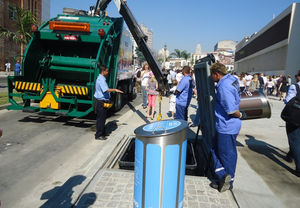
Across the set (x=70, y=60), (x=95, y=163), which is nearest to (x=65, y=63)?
(x=70, y=60)

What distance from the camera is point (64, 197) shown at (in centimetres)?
325

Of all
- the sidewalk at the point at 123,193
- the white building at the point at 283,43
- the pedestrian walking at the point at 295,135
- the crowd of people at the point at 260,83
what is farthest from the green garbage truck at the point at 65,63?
the white building at the point at 283,43

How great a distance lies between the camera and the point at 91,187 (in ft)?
11.4

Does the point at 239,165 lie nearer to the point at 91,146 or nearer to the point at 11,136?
the point at 91,146

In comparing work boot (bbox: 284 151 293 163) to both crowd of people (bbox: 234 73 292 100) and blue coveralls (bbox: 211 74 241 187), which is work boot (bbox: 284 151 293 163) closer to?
blue coveralls (bbox: 211 74 241 187)

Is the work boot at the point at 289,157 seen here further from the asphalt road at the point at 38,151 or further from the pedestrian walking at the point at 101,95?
the asphalt road at the point at 38,151

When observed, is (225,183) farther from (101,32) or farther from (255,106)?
(101,32)

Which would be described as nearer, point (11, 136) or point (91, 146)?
point (91, 146)

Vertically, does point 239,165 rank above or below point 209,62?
below

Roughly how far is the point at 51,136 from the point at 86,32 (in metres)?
3.30

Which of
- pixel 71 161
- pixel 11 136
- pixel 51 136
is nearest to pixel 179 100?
pixel 71 161

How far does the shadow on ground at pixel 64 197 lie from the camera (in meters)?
3.09

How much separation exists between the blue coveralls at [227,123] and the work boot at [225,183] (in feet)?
0.45

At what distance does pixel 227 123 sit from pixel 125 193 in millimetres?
1757
